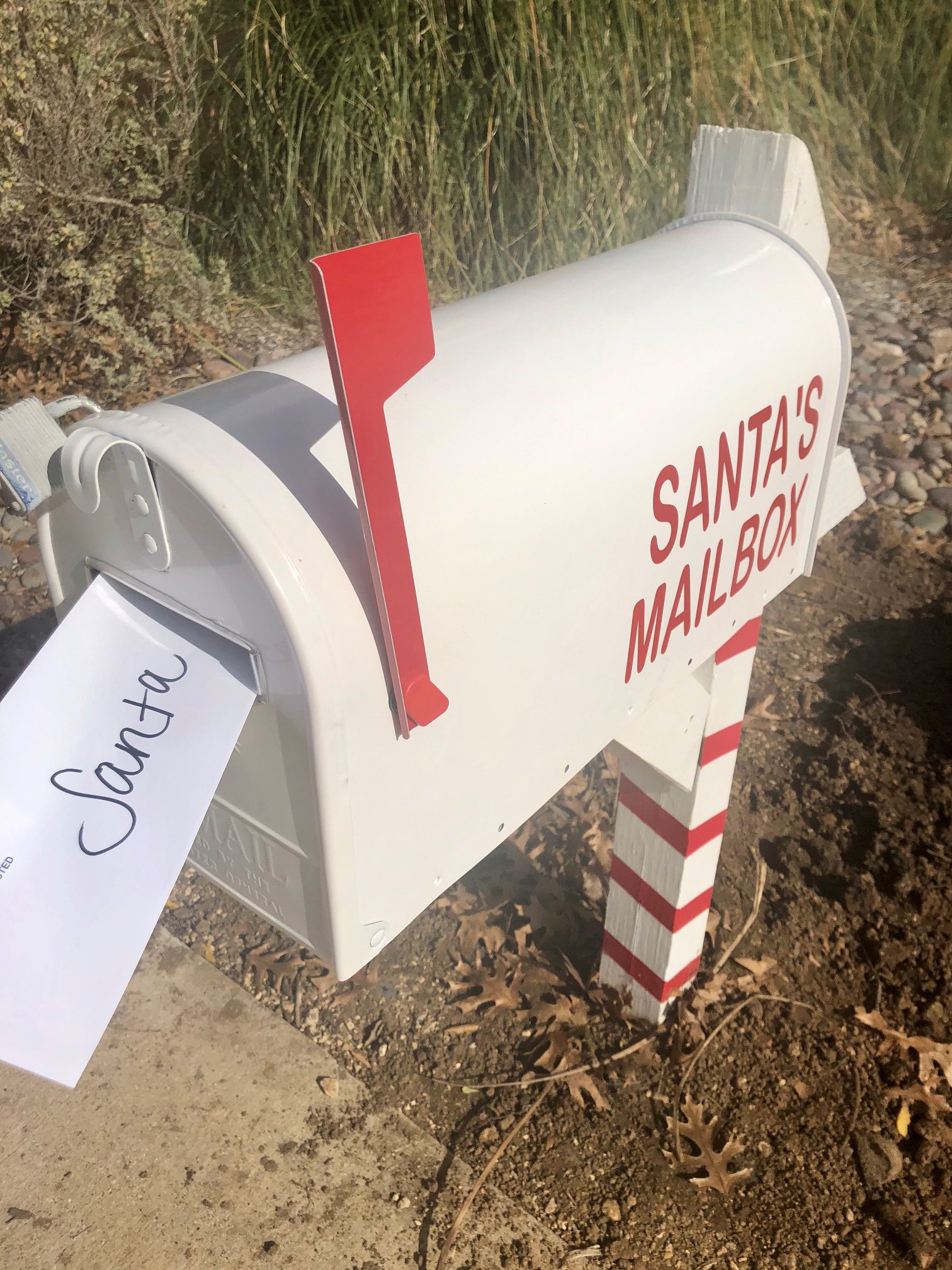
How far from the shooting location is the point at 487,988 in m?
2.17

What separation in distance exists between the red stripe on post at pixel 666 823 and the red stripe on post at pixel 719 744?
0.15 meters

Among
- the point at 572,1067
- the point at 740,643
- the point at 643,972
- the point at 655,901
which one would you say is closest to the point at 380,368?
the point at 740,643

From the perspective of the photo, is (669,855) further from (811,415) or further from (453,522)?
(453,522)

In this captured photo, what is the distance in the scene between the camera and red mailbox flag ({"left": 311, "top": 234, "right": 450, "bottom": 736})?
22.7 inches

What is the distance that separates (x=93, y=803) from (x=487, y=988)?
166 cm

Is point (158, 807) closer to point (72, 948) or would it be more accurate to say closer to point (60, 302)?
point (72, 948)

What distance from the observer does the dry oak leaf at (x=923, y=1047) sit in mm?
2002

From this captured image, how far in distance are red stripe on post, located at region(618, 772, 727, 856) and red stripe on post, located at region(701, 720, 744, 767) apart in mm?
149

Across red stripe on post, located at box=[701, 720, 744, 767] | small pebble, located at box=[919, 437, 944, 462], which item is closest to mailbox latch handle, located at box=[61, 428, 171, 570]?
red stripe on post, located at box=[701, 720, 744, 767]

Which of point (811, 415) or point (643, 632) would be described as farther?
point (811, 415)

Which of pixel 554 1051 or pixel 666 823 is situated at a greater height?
pixel 666 823

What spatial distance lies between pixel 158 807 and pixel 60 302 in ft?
11.8

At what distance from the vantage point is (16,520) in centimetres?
338

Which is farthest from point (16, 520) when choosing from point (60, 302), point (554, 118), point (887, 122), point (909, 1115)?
point (887, 122)
